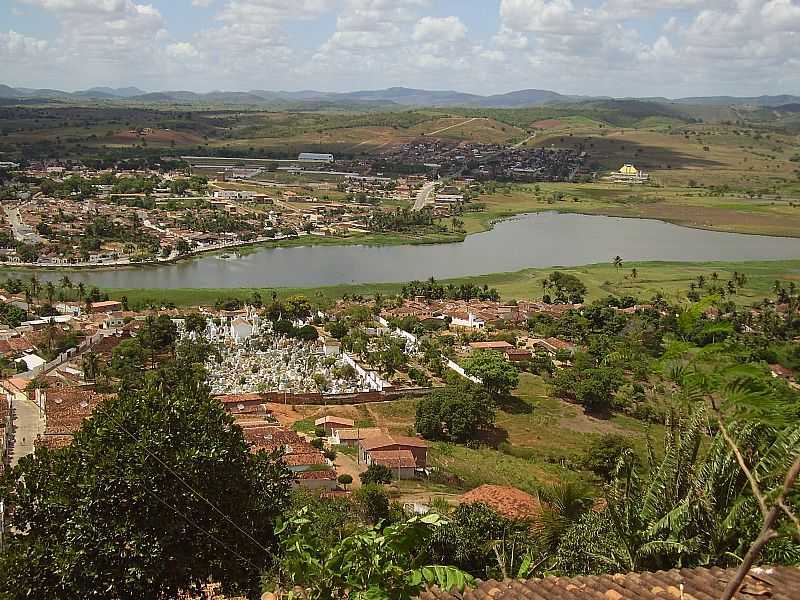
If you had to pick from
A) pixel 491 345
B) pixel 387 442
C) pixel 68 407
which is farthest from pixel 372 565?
pixel 491 345

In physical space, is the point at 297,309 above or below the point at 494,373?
below

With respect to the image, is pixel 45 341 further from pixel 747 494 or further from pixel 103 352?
pixel 747 494

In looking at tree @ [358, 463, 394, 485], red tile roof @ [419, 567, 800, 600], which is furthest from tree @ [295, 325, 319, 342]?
red tile roof @ [419, 567, 800, 600]

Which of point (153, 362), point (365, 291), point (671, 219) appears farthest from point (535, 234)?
point (153, 362)

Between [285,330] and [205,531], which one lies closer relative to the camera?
[205,531]

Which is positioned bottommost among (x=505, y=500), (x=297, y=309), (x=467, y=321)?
(x=467, y=321)

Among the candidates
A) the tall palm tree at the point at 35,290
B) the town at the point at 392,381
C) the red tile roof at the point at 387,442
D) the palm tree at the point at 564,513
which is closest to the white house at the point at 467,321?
the town at the point at 392,381

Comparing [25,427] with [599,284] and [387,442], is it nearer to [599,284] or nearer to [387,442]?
[387,442]
